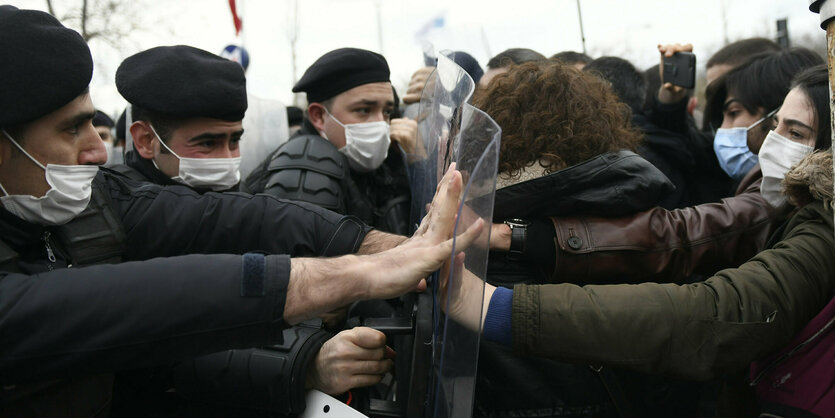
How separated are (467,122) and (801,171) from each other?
48.2 inches

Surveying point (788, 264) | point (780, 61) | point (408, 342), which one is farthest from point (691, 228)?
point (780, 61)

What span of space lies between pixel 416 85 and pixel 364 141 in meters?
0.69

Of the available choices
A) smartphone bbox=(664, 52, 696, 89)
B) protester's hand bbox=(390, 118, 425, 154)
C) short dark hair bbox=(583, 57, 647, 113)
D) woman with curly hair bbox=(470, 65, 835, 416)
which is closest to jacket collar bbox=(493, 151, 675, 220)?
woman with curly hair bbox=(470, 65, 835, 416)

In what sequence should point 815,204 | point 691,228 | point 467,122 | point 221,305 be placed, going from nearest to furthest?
point 467,122
point 221,305
point 815,204
point 691,228

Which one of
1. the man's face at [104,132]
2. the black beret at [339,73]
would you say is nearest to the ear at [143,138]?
the black beret at [339,73]

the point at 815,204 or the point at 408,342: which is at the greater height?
the point at 815,204


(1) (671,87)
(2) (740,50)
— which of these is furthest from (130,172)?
(2) (740,50)

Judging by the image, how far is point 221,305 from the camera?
1.29m

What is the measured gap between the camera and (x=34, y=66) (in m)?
1.55

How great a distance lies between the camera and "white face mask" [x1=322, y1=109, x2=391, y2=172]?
11.6ft

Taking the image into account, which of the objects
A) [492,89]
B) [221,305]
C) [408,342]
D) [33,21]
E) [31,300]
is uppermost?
[33,21]

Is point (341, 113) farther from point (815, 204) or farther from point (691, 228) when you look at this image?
point (815, 204)

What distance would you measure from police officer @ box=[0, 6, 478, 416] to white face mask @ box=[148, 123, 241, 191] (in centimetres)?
64

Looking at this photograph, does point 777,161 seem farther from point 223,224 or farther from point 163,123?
point 163,123
